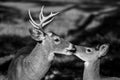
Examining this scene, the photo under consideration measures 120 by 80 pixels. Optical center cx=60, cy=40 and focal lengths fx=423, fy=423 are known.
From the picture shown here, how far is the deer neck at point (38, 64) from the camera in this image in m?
8.42

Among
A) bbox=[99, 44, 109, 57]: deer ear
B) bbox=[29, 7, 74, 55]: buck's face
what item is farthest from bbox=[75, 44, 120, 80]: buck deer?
bbox=[29, 7, 74, 55]: buck's face

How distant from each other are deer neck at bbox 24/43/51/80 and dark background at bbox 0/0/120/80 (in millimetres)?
1416

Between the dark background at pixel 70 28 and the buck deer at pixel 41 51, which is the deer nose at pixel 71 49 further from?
the dark background at pixel 70 28

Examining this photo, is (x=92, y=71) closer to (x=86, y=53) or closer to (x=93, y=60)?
(x=93, y=60)

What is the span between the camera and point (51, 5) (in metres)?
18.3

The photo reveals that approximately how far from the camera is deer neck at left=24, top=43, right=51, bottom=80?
332 inches

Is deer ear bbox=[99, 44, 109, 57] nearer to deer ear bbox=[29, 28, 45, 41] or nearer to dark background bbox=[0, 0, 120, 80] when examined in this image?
dark background bbox=[0, 0, 120, 80]

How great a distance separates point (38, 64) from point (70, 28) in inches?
273

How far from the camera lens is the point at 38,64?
27.7 feet

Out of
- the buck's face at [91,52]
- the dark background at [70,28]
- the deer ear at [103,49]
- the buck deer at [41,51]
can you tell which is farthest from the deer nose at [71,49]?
the dark background at [70,28]

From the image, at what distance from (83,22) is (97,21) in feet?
1.93

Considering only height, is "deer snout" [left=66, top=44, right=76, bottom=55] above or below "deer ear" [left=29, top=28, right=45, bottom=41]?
below

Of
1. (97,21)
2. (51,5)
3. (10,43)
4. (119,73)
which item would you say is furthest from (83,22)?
(119,73)

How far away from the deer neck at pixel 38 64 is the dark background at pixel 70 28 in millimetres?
1416
